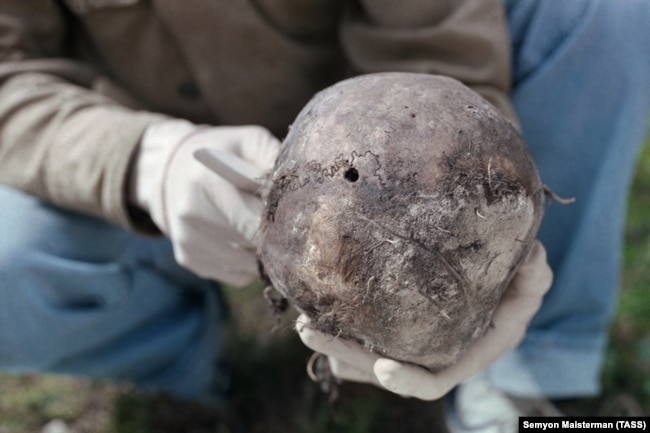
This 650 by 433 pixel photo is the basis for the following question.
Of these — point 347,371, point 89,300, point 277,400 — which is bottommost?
point 277,400

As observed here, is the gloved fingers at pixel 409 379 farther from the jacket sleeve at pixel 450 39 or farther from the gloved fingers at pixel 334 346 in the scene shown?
the jacket sleeve at pixel 450 39

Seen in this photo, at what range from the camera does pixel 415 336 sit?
1153mm

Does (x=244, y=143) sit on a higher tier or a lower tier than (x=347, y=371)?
higher

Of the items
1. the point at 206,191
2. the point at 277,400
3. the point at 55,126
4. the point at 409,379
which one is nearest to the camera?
the point at 409,379

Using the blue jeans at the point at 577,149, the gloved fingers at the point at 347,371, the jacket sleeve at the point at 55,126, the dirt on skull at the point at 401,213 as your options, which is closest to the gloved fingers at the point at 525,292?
the dirt on skull at the point at 401,213

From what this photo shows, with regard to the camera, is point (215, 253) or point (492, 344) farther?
point (215, 253)

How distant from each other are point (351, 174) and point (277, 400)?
1336mm

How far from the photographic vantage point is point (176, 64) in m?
1.84

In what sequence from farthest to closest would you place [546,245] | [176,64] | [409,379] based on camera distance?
[546,245] < [176,64] < [409,379]

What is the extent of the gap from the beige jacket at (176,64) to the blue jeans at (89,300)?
12cm

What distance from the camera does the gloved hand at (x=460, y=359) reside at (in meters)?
1.24

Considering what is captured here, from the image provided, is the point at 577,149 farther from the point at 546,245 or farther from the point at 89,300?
the point at 89,300

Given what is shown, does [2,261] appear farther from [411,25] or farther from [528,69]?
[528,69]

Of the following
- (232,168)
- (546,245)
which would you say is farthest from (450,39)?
(546,245)
